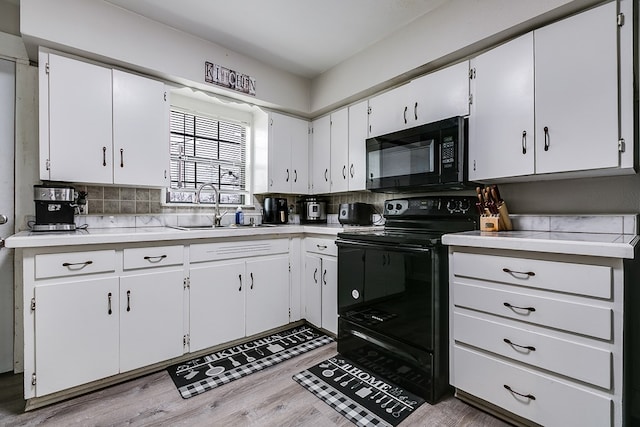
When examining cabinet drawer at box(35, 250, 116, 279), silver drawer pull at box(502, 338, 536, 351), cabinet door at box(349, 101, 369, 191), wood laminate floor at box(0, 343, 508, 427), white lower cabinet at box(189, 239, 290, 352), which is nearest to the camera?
silver drawer pull at box(502, 338, 536, 351)

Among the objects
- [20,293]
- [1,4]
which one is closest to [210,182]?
[20,293]

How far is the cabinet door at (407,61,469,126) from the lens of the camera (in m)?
2.07

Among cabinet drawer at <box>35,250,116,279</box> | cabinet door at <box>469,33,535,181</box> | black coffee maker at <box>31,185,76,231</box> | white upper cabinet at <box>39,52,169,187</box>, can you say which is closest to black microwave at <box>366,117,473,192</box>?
cabinet door at <box>469,33,535,181</box>

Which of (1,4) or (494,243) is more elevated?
(1,4)

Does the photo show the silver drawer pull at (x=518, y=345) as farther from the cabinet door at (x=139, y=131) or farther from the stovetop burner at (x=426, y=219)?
the cabinet door at (x=139, y=131)

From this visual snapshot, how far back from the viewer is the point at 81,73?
2053 mm

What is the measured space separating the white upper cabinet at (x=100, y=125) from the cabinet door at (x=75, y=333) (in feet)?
2.63

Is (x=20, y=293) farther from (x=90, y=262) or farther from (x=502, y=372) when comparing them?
(x=502, y=372)

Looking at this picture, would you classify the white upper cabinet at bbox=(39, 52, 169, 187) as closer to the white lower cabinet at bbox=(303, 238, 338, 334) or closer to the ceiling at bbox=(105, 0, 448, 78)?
the ceiling at bbox=(105, 0, 448, 78)

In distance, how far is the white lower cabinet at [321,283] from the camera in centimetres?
252

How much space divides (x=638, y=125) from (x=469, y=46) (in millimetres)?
1023

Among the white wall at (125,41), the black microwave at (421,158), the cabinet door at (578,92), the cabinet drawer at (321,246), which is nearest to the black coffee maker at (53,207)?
the white wall at (125,41)

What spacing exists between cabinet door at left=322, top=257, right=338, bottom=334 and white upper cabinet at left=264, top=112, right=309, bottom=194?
103cm

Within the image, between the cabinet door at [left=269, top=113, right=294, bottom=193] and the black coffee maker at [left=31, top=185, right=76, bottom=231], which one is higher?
the cabinet door at [left=269, top=113, right=294, bottom=193]
